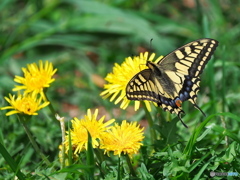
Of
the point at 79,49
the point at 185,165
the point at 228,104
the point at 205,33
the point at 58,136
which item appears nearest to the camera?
the point at 185,165

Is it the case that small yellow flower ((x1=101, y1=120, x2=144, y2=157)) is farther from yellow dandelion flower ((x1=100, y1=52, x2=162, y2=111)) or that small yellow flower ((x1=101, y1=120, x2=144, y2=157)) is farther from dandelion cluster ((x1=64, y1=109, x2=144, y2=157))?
yellow dandelion flower ((x1=100, y1=52, x2=162, y2=111))

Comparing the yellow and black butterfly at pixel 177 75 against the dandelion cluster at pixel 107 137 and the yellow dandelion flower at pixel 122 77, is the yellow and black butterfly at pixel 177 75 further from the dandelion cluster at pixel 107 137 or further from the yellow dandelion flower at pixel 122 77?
the dandelion cluster at pixel 107 137

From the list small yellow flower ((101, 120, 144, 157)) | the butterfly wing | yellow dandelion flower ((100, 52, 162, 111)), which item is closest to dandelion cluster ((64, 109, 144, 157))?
small yellow flower ((101, 120, 144, 157))

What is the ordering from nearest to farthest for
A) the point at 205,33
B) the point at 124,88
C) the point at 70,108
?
the point at 124,88
the point at 205,33
the point at 70,108

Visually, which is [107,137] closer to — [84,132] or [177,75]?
[84,132]

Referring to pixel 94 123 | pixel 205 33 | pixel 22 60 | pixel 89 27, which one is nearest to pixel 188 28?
pixel 89 27

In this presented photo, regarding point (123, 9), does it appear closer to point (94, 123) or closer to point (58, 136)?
point (58, 136)
